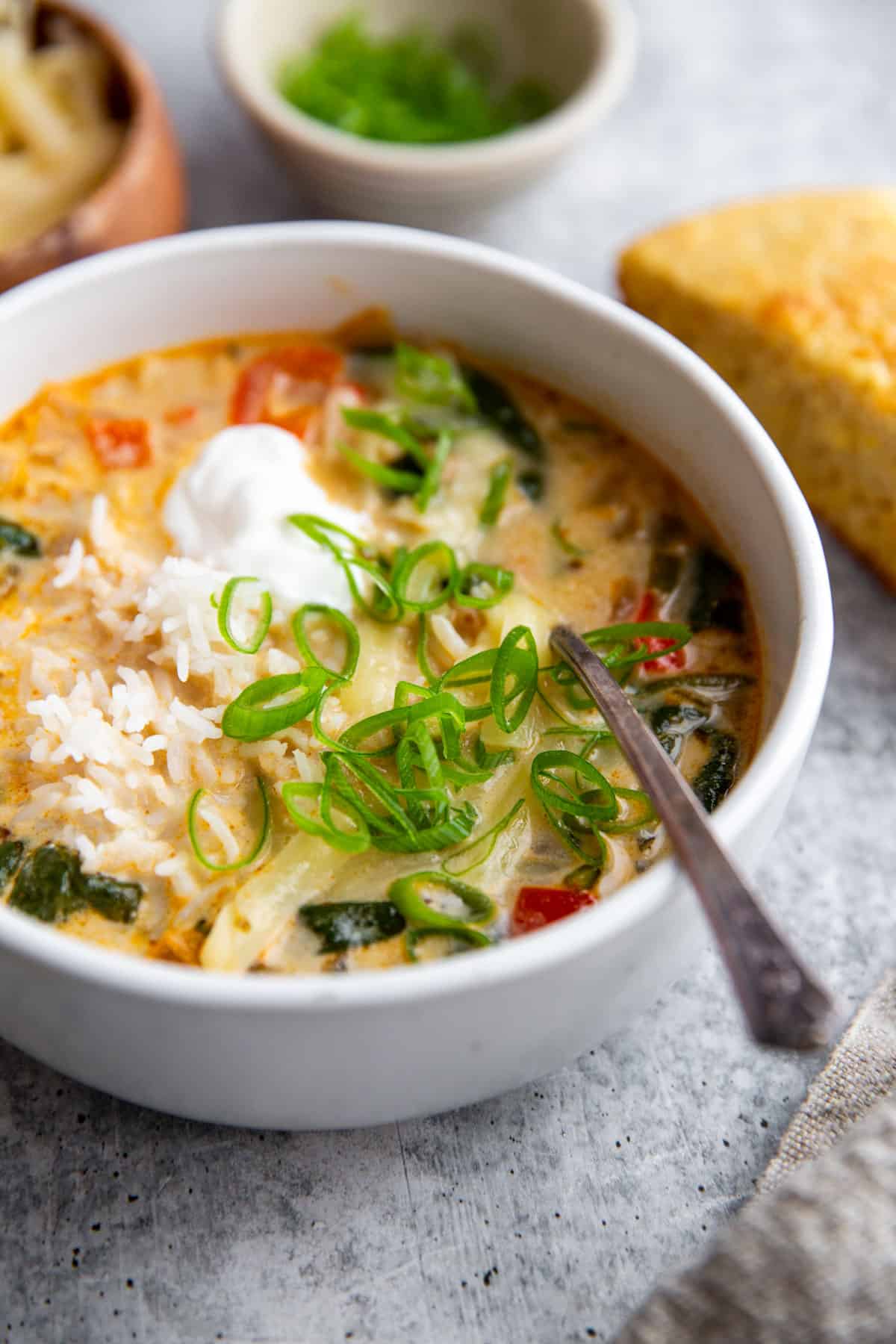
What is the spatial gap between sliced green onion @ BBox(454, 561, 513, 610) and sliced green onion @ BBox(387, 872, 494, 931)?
0.57 m

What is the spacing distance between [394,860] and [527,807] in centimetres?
24

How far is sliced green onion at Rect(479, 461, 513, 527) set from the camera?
2719 millimetres

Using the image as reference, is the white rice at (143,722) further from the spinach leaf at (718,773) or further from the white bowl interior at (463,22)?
the white bowl interior at (463,22)

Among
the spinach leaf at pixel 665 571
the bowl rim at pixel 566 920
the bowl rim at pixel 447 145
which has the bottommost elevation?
the spinach leaf at pixel 665 571

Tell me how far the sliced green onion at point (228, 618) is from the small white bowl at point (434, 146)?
136 centimetres

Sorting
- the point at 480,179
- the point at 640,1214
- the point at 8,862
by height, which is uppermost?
the point at 480,179

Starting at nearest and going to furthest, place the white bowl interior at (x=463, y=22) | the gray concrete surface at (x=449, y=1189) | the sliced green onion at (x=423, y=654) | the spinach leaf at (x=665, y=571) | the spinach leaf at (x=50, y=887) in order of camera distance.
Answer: the gray concrete surface at (x=449, y=1189)
the spinach leaf at (x=50, y=887)
the sliced green onion at (x=423, y=654)
the spinach leaf at (x=665, y=571)
the white bowl interior at (x=463, y=22)

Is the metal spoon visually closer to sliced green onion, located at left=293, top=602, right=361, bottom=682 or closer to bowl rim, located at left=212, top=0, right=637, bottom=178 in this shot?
sliced green onion, located at left=293, top=602, right=361, bottom=682

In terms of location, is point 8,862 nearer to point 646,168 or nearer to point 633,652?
point 633,652

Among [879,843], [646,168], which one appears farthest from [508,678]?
[646,168]

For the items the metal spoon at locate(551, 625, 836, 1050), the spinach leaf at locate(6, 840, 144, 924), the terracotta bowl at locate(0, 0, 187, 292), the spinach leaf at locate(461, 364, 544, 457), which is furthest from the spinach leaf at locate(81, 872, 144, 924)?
the terracotta bowl at locate(0, 0, 187, 292)

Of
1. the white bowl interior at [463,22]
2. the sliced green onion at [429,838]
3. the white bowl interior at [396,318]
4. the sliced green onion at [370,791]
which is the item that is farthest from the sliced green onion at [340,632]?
the white bowl interior at [463,22]

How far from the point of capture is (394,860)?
217 cm

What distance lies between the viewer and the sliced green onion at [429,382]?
2.90 m
